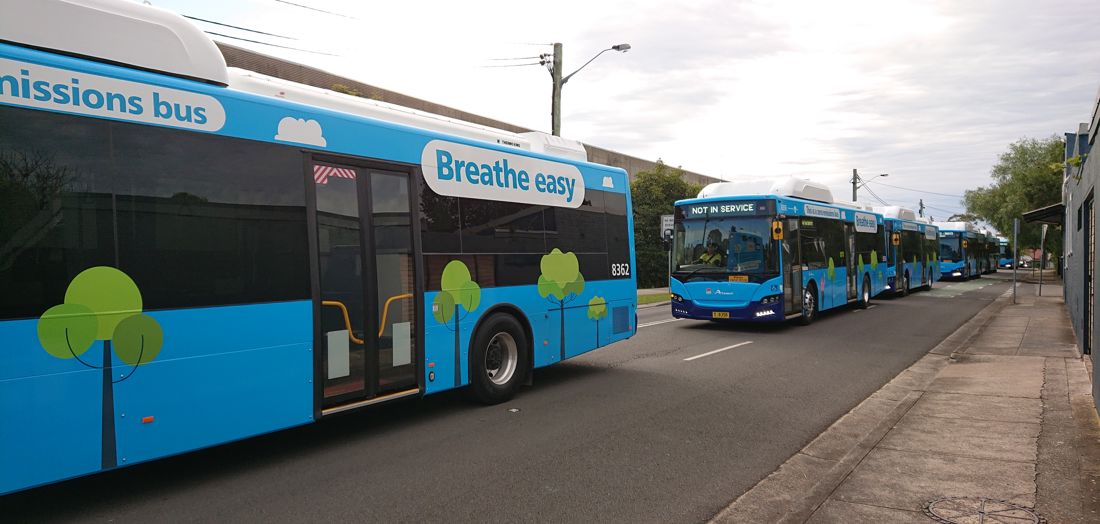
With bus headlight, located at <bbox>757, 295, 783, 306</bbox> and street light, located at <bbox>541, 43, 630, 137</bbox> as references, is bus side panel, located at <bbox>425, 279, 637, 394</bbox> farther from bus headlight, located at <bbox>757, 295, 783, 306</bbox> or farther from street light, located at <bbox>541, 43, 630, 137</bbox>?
street light, located at <bbox>541, 43, 630, 137</bbox>

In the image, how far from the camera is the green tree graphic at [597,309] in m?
9.88

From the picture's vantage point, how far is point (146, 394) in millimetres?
5000

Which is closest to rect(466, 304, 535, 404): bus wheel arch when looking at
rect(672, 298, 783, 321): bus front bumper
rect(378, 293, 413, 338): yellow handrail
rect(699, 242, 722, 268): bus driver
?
rect(378, 293, 413, 338): yellow handrail

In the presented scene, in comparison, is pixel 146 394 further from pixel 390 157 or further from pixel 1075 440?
pixel 1075 440

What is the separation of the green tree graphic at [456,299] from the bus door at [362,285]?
0.38 metres

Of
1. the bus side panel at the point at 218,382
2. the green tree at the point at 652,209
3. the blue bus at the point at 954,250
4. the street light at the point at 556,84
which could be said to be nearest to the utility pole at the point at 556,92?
the street light at the point at 556,84

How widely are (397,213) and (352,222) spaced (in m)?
0.59

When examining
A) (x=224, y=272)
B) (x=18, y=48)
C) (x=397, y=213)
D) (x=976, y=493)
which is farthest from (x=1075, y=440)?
(x=18, y=48)

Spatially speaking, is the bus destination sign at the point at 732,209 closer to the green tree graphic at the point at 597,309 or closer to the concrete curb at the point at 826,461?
the concrete curb at the point at 826,461

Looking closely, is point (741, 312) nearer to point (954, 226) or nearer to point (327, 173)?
point (327, 173)

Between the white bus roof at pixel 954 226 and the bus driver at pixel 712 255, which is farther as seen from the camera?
the white bus roof at pixel 954 226

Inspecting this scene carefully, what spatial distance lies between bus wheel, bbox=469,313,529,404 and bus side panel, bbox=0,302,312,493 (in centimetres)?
225

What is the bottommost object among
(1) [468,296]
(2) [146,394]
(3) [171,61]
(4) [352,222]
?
(2) [146,394]

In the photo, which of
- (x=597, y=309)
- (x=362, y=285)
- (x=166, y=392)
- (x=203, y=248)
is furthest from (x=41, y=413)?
(x=597, y=309)
